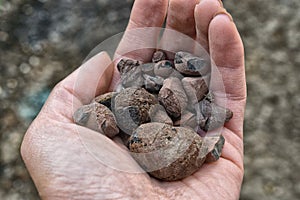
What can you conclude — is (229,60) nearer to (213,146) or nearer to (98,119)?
(213,146)

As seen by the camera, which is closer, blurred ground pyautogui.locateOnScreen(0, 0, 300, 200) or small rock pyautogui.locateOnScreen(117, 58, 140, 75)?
small rock pyautogui.locateOnScreen(117, 58, 140, 75)

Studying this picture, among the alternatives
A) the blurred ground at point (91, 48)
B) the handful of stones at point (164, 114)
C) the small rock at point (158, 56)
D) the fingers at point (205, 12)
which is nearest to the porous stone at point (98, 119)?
the handful of stones at point (164, 114)

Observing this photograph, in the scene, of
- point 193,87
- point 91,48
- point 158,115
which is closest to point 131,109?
point 158,115

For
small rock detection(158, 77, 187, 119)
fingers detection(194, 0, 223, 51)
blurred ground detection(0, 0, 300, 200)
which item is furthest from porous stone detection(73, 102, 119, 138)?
blurred ground detection(0, 0, 300, 200)

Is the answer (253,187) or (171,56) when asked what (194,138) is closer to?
(171,56)

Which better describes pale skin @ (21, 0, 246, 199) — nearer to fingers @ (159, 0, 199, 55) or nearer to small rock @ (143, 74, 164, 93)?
fingers @ (159, 0, 199, 55)

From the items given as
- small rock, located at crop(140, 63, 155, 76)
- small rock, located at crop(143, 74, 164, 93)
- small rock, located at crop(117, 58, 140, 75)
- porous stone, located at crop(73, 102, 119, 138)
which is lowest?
porous stone, located at crop(73, 102, 119, 138)

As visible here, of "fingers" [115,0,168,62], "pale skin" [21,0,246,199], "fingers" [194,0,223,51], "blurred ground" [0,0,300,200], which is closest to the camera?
"pale skin" [21,0,246,199]
